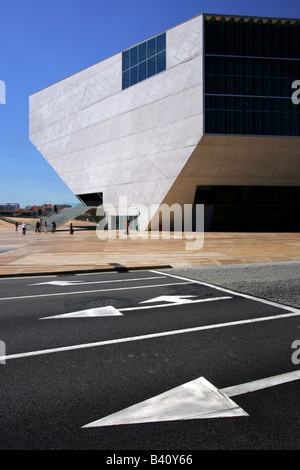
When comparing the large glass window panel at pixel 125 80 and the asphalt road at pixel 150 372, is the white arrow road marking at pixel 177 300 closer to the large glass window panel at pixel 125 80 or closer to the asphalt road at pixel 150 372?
the asphalt road at pixel 150 372

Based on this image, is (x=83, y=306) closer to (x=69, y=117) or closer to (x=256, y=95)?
(x=256, y=95)

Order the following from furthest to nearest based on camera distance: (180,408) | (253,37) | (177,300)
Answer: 1. (253,37)
2. (177,300)
3. (180,408)

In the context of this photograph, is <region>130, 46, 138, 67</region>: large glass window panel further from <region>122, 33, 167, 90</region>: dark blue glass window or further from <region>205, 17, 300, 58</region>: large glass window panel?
<region>205, 17, 300, 58</region>: large glass window panel

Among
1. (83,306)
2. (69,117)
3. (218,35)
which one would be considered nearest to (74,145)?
(69,117)

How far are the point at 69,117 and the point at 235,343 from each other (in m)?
55.6

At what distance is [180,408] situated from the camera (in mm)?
3689

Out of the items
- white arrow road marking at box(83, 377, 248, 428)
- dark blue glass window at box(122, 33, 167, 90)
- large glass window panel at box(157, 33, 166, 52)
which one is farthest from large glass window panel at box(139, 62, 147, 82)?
white arrow road marking at box(83, 377, 248, 428)

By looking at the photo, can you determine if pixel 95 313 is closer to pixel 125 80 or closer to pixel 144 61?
pixel 144 61

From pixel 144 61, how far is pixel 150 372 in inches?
1828

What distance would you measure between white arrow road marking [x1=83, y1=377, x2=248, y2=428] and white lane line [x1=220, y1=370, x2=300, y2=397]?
0.13 m

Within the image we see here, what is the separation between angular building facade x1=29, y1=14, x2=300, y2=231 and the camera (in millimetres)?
38719

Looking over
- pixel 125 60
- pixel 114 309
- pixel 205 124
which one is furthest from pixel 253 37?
pixel 114 309

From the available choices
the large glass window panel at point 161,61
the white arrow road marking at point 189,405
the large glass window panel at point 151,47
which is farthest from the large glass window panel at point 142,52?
the white arrow road marking at point 189,405

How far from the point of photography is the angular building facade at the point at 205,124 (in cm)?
3872
